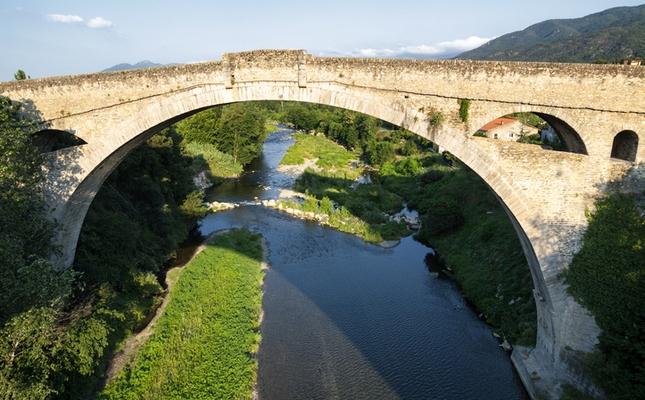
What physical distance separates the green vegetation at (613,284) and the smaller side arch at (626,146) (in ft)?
3.19

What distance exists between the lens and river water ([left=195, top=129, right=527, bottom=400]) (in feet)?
35.3

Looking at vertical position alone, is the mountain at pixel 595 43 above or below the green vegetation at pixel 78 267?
above

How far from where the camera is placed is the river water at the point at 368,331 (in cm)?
1077

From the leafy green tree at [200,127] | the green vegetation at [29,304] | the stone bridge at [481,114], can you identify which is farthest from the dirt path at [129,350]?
the leafy green tree at [200,127]

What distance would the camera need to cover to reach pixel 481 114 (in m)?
8.90

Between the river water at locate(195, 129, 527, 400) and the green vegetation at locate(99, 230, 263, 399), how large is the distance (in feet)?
1.97

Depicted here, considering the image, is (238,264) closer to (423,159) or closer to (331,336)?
(331,336)

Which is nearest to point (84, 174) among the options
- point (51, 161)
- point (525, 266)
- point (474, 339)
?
point (51, 161)

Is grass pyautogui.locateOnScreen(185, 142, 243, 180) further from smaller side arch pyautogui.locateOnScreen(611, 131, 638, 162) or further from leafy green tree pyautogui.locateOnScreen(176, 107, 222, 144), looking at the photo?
smaller side arch pyautogui.locateOnScreen(611, 131, 638, 162)

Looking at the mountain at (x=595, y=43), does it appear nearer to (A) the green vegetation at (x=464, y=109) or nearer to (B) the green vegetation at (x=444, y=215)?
(B) the green vegetation at (x=444, y=215)

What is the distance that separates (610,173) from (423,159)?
2447 cm

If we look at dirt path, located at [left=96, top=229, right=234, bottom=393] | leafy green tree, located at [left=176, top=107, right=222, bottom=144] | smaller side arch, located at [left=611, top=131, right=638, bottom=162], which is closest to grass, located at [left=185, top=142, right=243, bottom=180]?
leafy green tree, located at [left=176, top=107, right=222, bottom=144]

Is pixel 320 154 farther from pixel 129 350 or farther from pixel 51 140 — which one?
pixel 129 350

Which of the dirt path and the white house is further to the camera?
the white house
